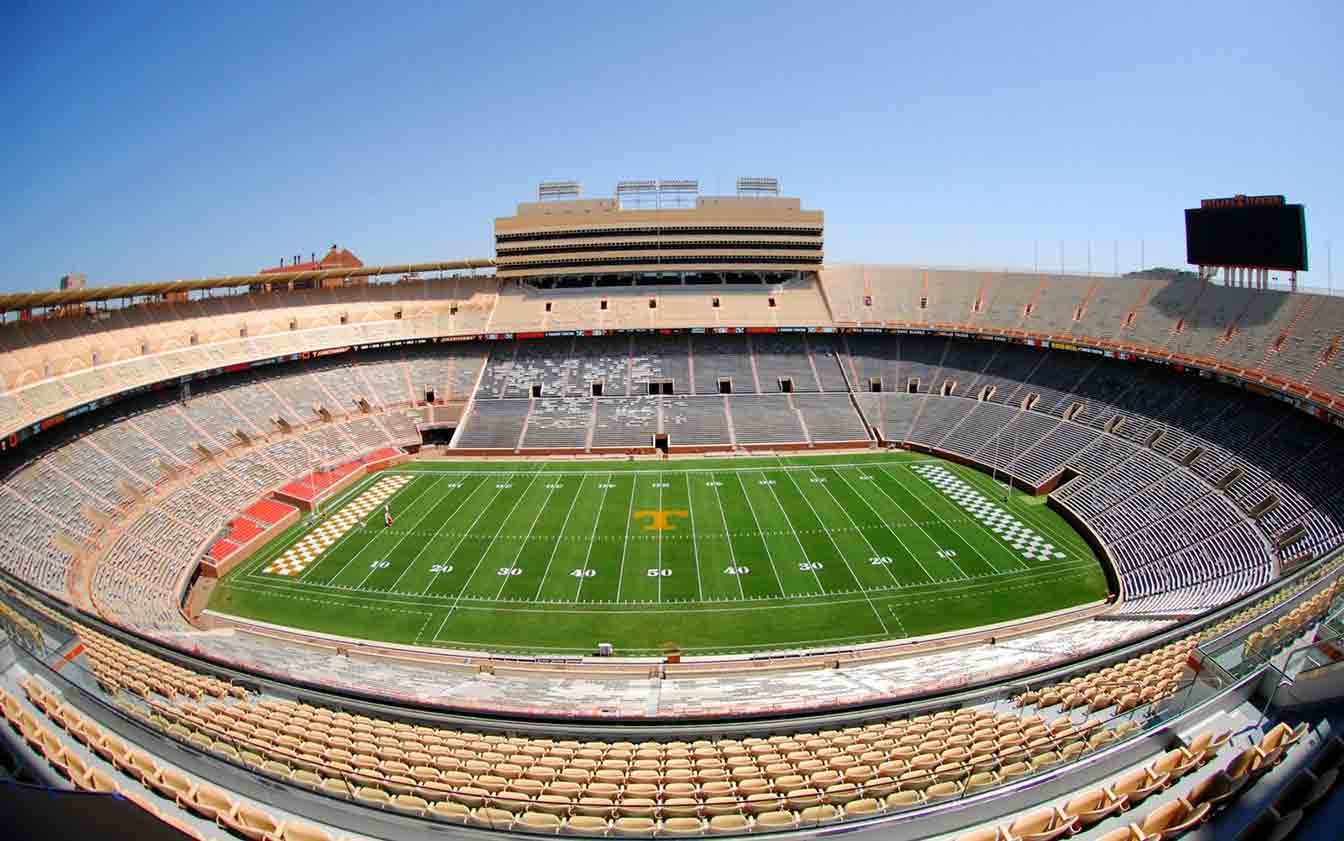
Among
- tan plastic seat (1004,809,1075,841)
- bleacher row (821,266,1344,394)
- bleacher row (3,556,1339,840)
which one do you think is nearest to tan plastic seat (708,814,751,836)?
bleacher row (3,556,1339,840)

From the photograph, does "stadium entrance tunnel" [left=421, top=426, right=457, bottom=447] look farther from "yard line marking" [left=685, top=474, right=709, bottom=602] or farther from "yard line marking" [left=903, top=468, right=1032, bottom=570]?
"yard line marking" [left=903, top=468, right=1032, bottom=570]

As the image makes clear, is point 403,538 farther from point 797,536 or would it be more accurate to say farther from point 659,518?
point 797,536

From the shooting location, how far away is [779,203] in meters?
51.2

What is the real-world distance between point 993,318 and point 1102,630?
1134 inches

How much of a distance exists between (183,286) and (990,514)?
4076cm

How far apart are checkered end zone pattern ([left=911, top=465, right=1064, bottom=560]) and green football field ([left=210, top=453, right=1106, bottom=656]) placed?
9 centimetres

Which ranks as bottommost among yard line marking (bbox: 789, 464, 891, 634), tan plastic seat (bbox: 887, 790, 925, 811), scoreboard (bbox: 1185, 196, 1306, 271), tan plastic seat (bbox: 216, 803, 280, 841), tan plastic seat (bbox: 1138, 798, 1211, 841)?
yard line marking (bbox: 789, 464, 891, 634)

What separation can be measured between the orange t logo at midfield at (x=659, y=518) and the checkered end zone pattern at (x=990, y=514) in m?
11.6

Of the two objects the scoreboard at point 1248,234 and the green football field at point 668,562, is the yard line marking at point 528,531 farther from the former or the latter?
the scoreboard at point 1248,234

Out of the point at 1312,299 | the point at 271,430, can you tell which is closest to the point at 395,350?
the point at 271,430

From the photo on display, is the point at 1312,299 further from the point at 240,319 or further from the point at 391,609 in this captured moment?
the point at 240,319

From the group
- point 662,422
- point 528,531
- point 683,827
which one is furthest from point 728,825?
point 662,422

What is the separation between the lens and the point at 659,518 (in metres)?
29.5

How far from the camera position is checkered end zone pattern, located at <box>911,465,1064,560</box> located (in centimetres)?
2591
